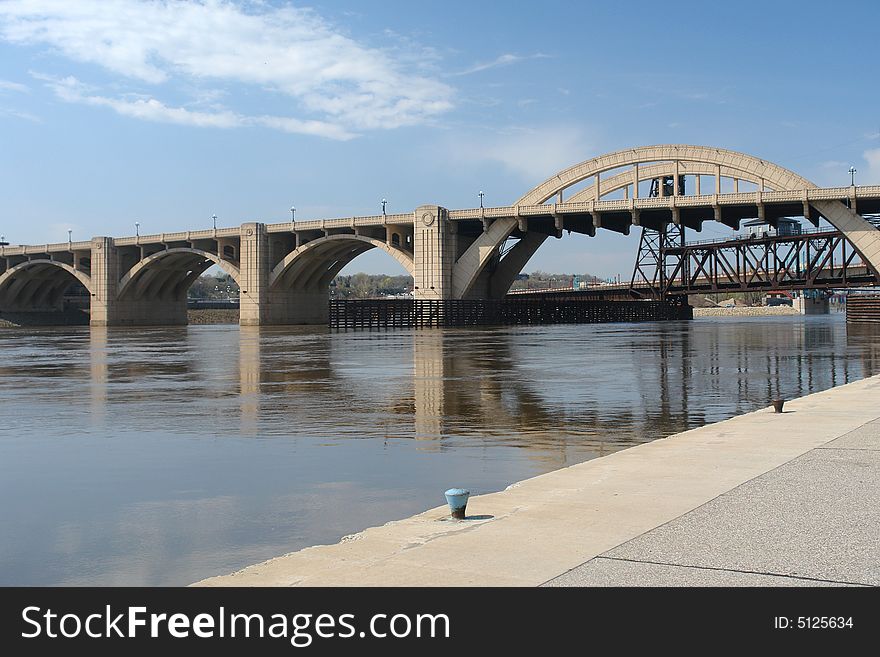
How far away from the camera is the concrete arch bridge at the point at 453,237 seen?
8162 centimetres

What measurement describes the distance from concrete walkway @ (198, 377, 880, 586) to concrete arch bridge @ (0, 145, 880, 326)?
240ft

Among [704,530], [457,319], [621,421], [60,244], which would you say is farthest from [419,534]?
[60,244]

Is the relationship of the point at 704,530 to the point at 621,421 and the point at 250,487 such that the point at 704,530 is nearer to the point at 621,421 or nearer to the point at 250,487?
the point at 250,487

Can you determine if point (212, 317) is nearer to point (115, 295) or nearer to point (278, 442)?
point (115, 295)

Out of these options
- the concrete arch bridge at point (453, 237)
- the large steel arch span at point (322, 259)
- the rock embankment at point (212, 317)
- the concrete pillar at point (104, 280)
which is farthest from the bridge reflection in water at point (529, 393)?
the rock embankment at point (212, 317)

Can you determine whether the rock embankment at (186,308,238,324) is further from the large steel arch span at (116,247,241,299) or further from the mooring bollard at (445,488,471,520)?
the mooring bollard at (445,488,471,520)

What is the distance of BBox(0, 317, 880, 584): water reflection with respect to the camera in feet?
25.9

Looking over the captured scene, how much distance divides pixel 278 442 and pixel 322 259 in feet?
328

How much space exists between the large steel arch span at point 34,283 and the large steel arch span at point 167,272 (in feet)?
40.3

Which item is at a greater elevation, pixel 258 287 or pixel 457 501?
pixel 258 287

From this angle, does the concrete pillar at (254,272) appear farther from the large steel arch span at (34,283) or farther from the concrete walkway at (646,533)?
the concrete walkway at (646,533)

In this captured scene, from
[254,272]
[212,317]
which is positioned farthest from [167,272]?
[212,317]

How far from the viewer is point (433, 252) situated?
304 ft
